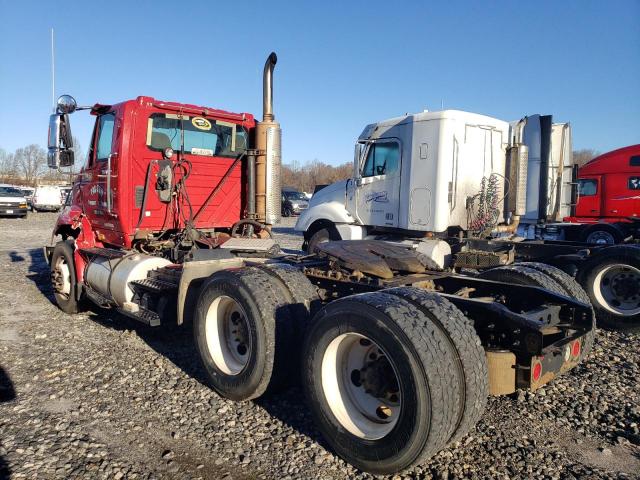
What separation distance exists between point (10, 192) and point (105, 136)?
24603 mm

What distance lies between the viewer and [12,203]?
84.8 ft

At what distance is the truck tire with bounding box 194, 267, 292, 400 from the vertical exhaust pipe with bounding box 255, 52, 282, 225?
2.55 meters

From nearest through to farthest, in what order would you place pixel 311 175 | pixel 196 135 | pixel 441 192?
pixel 196 135
pixel 441 192
pixel 311 175

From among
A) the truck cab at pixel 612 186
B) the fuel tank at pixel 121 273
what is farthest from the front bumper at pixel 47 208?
the truck cab at pixel 612 186

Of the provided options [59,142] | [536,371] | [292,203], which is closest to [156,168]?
[59,142]

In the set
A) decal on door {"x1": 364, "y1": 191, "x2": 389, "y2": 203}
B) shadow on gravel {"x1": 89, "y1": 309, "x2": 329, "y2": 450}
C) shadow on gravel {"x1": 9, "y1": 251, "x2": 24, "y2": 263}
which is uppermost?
decal on door {"x1": 364, "y1": 191, "x2": 389, "y2": 203}

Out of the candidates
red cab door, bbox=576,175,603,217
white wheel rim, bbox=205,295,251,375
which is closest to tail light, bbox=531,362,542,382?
white wheel rim, bbox=205,295,251,375

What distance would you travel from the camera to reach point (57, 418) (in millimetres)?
3646

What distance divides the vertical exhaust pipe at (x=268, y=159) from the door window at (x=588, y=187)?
12.8 meters

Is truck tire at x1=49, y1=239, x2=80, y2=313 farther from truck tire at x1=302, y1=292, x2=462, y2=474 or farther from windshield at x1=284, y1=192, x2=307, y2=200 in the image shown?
windshield at x1=284, y1=192, x2=307, y2=200

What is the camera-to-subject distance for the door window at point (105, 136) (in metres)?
6.09

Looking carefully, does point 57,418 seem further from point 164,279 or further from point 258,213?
point 258,213

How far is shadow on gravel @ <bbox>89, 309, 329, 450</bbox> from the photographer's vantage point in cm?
366

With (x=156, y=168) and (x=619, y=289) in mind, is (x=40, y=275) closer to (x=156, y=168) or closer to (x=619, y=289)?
(x=156, y=168)
